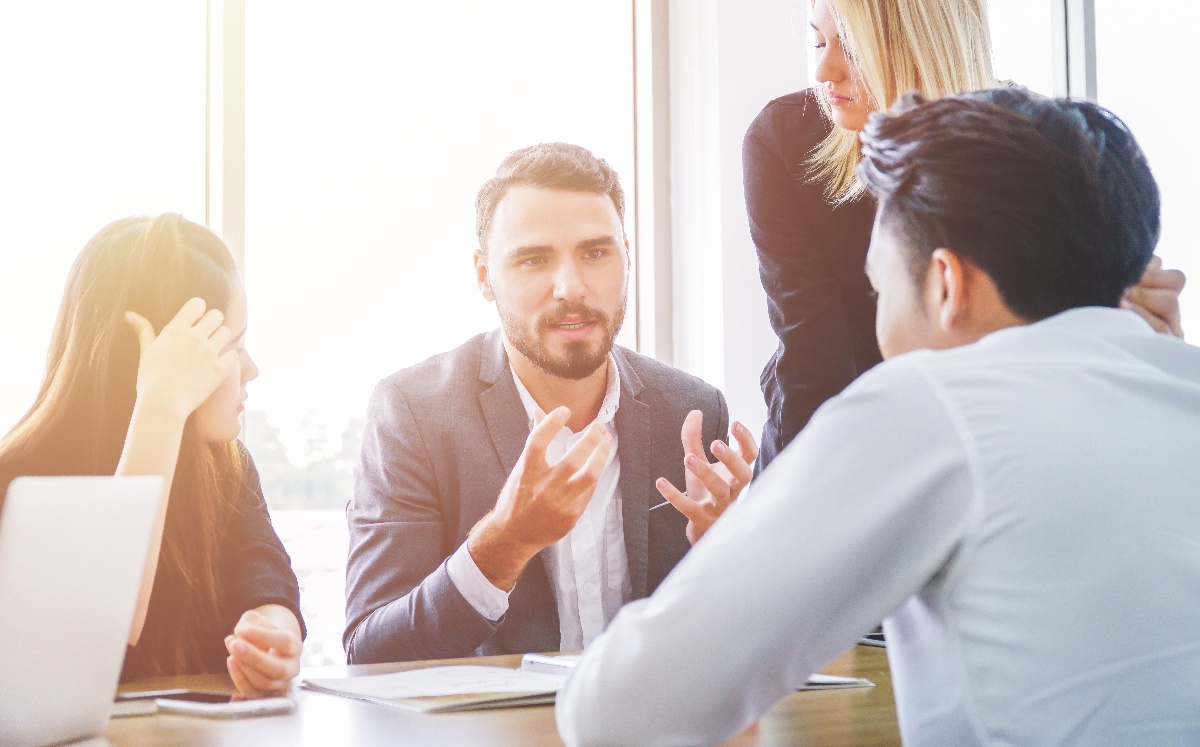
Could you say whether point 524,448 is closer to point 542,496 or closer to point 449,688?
point 542,496

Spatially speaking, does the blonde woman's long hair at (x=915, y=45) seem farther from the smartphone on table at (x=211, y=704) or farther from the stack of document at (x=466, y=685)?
the smartphone on table at (x=211, y=704)

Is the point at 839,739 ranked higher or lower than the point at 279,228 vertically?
lower

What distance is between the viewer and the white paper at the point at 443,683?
1.26 metres

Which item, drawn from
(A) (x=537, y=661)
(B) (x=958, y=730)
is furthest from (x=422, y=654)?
(B) (x=958, y=730)

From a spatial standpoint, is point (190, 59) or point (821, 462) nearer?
point (821, 462)

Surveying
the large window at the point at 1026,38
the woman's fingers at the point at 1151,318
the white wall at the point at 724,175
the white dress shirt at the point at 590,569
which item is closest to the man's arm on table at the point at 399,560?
the white dress shirt at the point at 590,569

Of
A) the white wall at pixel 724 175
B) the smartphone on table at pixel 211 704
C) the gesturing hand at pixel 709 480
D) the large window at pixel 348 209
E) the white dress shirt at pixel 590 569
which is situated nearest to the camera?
the smartphone on table at pixel 211 704

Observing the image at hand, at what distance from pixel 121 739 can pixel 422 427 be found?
3.31ft

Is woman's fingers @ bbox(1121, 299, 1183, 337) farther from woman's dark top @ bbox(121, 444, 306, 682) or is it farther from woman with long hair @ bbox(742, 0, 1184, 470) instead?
woman's dark top @ bbox(121, 444, 306, 682)

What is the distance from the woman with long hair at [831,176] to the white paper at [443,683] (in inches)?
36.2

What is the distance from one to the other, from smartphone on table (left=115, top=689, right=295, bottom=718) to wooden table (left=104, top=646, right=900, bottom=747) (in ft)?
0.06

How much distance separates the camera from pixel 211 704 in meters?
1.21

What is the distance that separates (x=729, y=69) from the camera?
3.50m

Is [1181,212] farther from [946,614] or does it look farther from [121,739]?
[121,739]
